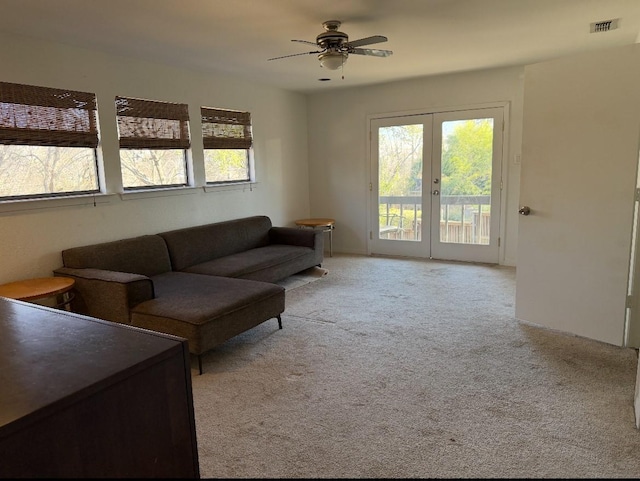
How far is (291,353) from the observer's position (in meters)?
3.13

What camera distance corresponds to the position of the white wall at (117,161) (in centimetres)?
338

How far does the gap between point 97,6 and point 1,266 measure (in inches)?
79.2

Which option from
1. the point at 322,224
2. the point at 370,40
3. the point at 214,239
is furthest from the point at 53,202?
the point at 322,224

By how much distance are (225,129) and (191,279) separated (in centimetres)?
227

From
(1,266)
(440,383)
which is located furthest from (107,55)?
(440,383)

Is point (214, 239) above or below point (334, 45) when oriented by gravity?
below

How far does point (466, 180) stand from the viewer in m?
5.58

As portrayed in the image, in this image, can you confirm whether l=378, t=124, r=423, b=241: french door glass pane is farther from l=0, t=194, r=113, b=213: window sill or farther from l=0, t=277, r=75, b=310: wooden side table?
l=0, t=277, r=75, b=310: wooden side table

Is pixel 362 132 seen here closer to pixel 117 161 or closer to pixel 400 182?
pixel 400 182

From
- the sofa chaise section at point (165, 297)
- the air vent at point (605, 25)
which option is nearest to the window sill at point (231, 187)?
the sofa chaise section at point (165, 297)

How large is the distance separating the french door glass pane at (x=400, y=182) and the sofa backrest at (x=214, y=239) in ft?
5.80

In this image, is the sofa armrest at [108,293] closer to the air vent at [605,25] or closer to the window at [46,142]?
the window at [46,142]

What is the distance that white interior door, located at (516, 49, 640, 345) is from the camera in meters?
2.92

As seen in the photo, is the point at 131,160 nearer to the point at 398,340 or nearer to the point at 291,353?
the point at 291,353
